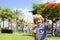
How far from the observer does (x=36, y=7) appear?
3916 cm

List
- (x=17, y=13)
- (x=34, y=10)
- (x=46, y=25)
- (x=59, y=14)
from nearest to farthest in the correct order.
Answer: (x=46, y=25) → (x=59, y=14) → (x=34, y=10) → (x=17, y=13)

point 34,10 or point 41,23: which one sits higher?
point 34,10

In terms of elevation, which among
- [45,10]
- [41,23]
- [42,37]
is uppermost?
[45,10]

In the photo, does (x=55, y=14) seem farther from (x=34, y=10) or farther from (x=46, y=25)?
(x=46, y=25)

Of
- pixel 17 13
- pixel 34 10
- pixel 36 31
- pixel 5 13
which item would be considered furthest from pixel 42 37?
pixel 17 13

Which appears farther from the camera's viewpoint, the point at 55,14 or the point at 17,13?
the point at 17,13

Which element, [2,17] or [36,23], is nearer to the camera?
[36,23]

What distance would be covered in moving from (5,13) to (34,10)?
1832 centimetres

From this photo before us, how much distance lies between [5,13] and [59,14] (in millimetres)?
25275

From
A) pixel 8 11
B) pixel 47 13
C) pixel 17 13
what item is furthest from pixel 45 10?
pixel 17 13

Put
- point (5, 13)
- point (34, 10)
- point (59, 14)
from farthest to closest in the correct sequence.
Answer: point (5, 13)
point (34, 10)
point (59, 14)

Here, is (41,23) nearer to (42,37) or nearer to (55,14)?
(42,37)

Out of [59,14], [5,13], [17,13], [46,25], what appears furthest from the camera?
[17,13]

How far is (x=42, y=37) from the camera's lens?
466cm
